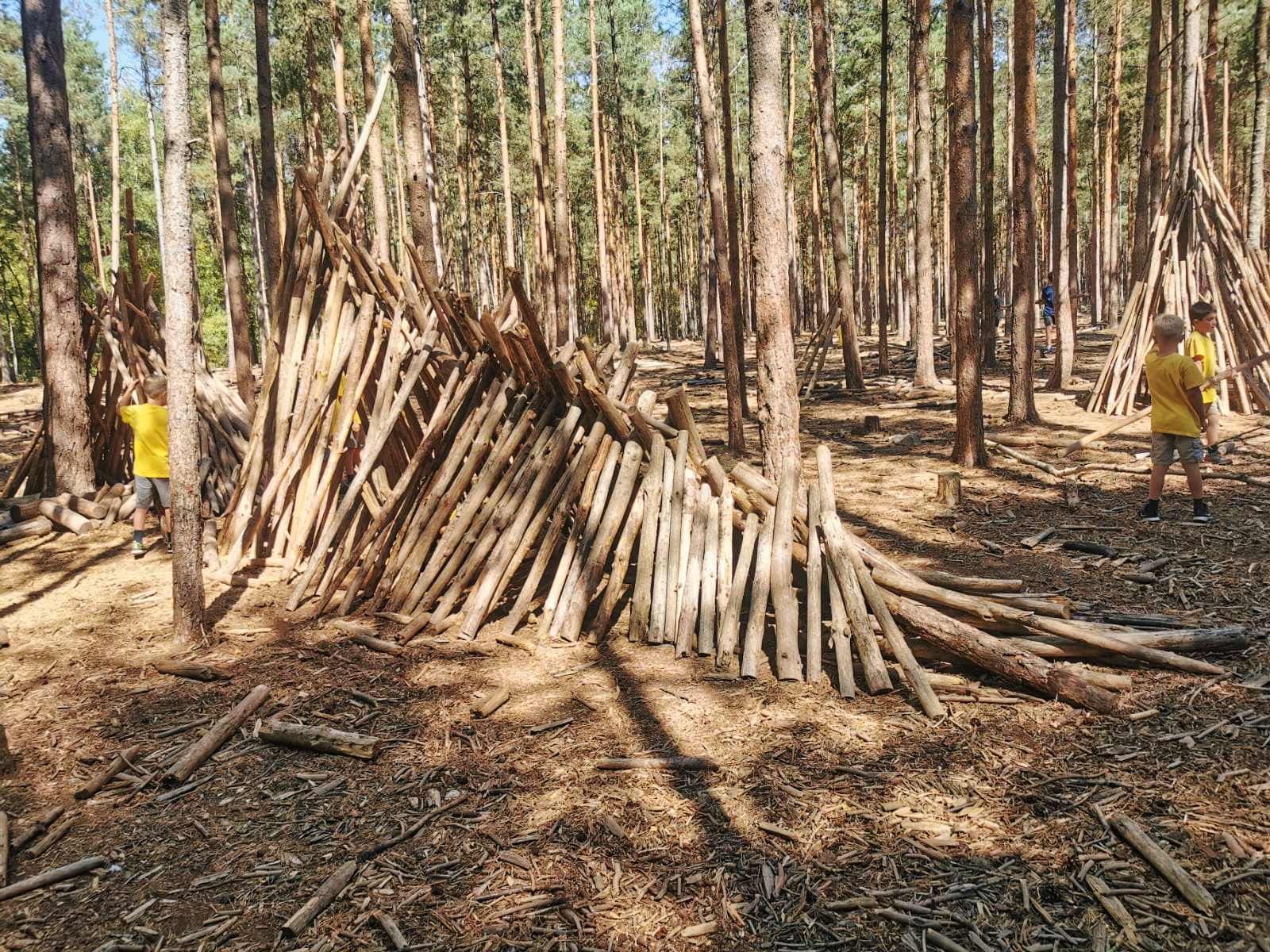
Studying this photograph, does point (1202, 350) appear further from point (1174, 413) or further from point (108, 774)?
point (108, 774)

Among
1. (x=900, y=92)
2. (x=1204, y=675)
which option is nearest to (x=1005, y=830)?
(x=1204, y=675)

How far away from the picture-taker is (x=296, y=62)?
23.3 metres

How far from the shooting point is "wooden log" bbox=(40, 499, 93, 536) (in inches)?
290

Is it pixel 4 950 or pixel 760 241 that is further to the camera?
pixel 760 241

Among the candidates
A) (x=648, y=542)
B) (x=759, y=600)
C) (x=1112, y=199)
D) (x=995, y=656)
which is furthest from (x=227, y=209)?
(x=1112, y=199)

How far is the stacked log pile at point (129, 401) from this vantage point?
25.7 feet

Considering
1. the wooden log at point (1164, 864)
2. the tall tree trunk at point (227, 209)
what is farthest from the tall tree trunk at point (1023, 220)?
the tall tree trunk at point (227, 209)

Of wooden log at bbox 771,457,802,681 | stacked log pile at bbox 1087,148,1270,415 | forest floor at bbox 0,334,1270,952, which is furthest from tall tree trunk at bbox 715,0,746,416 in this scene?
forest floor at bbox 0,334,1270,952

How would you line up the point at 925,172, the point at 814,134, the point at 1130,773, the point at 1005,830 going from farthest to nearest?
the point at 814,134 < the point at 925,172 < the point at 1130,773 < the point at 1005,830

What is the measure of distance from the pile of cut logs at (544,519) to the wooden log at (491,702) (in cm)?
68

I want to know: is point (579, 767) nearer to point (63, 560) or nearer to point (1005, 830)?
point (1005, 830)

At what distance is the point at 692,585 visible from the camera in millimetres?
4477

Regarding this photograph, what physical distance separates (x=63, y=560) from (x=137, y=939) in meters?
5.28

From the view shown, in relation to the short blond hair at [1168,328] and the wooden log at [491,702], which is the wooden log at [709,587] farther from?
the short blond hair at [1168,328]
